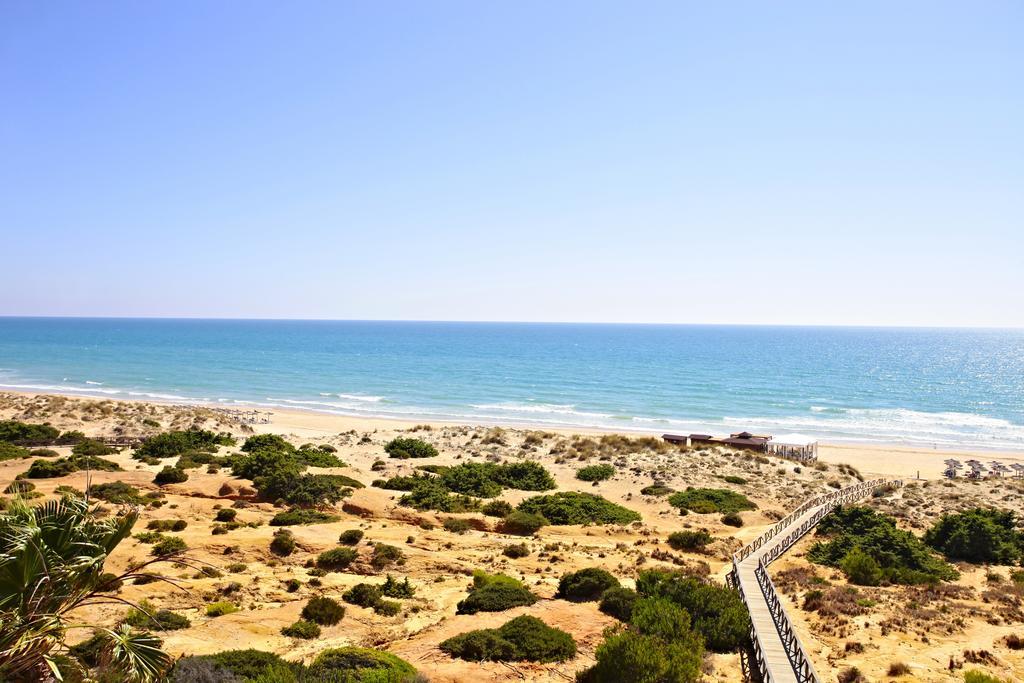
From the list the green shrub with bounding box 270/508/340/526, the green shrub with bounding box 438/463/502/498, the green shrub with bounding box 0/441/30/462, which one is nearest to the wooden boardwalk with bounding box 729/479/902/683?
the green shrub with bounding box 438/463/502/498

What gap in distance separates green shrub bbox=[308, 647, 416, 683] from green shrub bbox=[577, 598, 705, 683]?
12.1 feet

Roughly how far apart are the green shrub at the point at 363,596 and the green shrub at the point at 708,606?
7.43 m

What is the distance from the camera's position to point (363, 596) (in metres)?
17.5

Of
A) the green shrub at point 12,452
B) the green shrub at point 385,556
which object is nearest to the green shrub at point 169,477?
the green shrub at point 12,452

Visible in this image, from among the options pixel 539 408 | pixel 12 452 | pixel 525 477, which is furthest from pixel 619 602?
pixel 539 408

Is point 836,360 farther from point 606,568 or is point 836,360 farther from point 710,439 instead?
point 606,568

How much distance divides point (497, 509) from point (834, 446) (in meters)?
40.7

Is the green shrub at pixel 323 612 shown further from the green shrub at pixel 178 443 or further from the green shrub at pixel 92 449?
the green shrub at pixel 92 449

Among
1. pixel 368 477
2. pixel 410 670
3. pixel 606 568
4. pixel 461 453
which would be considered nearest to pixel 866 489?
pixel 606 568

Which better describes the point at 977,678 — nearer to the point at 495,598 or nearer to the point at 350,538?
the point at 495,598

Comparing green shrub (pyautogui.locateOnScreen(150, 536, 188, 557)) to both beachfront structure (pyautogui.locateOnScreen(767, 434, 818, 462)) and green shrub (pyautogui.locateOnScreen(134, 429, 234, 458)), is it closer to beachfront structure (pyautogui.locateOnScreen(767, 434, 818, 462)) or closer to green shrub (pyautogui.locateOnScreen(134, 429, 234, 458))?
green shrub (pyautogui.locateOnScreen(134, 429, 234, 458))

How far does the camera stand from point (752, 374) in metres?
110

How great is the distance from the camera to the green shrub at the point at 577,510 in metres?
29.5

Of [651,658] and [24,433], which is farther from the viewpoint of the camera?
[24,433]
